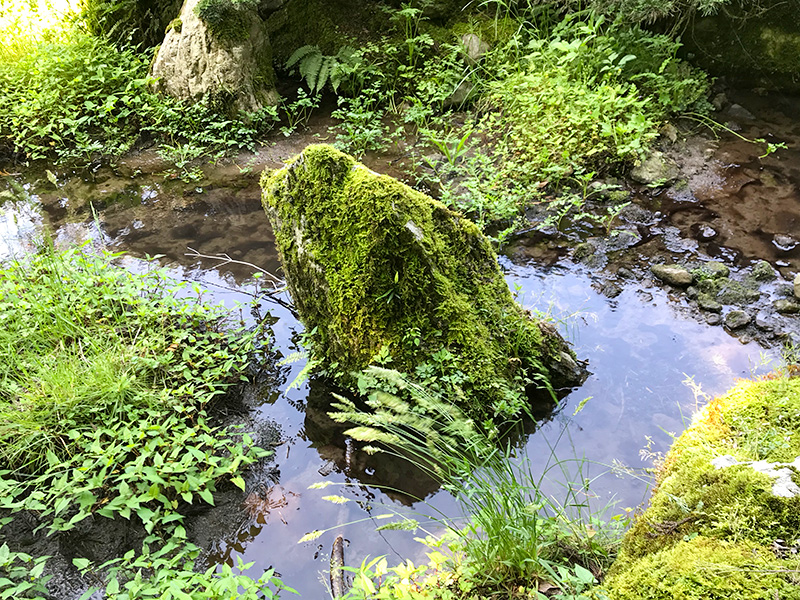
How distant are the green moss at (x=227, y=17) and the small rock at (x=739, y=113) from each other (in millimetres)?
6260

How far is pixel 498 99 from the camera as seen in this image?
22.9ft

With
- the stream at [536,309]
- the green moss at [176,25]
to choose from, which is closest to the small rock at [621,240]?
the stream at [536,309]

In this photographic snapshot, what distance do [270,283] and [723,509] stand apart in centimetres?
422

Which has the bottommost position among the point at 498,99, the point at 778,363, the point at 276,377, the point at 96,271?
the point at 778,363

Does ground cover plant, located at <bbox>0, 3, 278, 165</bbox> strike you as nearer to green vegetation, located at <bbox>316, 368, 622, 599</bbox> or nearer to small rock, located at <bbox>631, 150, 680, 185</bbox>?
small rock, located at <bbox>631, 150, 680, 185</bbox>

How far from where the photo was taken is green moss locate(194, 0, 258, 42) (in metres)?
7.46

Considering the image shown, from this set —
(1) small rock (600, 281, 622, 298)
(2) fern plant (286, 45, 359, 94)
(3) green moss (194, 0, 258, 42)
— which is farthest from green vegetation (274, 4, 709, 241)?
(1) small rock (600, 281, 622, 298)

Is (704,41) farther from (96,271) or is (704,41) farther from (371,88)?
(96,271)

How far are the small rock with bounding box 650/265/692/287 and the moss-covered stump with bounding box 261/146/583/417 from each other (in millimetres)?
1410

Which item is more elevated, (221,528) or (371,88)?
(371,88)

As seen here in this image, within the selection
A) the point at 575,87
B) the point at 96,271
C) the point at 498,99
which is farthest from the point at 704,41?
the point at 96,271

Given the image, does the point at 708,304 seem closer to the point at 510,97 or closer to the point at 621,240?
the point at 621,240

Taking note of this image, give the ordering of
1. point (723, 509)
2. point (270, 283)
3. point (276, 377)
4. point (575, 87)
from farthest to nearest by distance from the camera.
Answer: point (575, 87) < point (270, 283) < point (276, 377) < point (723, 509)

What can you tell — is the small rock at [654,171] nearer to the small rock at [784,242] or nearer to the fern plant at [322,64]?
the small rock at [784,242]
